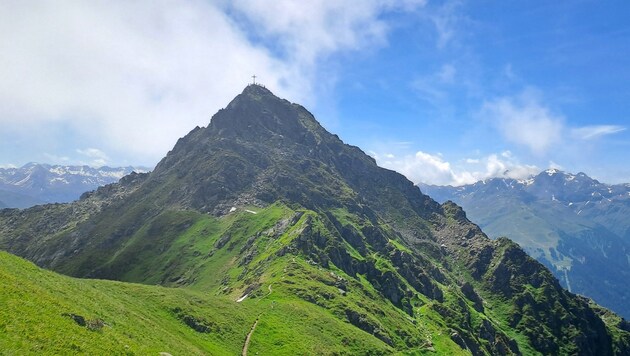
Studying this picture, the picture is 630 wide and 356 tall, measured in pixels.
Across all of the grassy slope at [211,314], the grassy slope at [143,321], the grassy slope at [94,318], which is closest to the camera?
the grassy slope at [94,318]

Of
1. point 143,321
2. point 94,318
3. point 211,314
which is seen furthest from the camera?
point 211,314

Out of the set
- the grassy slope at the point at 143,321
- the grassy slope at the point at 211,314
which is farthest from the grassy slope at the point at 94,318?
the grassy slope at the point at 211,314

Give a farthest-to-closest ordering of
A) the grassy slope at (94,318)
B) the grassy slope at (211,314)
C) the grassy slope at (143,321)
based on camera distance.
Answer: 1. the grassy slope at (211,314)
2. the grassy slope at (143,321)
3. the grassy slope at (94,318)

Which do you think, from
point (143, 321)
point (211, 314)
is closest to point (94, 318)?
point (143, 321)

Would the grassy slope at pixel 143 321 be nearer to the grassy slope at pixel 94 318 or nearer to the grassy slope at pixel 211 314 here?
the grassy slope at pixel 94 318

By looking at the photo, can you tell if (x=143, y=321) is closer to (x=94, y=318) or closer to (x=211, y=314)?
(x=94, y=318)

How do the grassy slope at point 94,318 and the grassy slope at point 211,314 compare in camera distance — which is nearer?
the grassy slope at point 94,318

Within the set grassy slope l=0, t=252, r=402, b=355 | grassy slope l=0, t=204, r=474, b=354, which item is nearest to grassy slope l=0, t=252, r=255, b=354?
grassy slope l=0, t=252, r=402, b=355

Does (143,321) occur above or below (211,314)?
below

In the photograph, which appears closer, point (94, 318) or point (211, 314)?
point (94, 318)

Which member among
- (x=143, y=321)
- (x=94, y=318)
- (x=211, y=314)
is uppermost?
(x=211, y=314)

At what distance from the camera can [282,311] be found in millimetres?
127125

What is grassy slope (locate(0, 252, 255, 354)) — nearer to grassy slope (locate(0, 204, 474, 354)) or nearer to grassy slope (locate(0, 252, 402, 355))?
grassy slope (locate(0, 252, 402, 355))

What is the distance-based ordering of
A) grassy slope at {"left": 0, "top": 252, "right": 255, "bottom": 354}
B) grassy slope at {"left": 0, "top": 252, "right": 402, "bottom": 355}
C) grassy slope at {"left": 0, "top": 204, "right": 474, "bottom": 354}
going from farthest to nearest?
grassy slope at {"left": 0, "top": 204, "right": 474, "bottom": 354}, grassy slope at {"left": 0, "top": 252, "right": 402, "bottom": 355}, grassy slope at {"left": 0, "top": 252, "right": 255, "bottom": 354}
